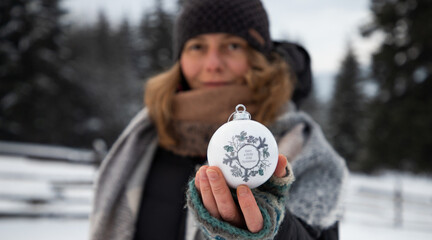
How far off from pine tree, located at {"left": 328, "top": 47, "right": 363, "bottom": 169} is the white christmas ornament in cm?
2085

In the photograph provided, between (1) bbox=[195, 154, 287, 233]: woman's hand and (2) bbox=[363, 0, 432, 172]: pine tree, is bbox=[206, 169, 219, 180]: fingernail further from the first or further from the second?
(2) bbox=[363, 0, 432, 172]: pine tree

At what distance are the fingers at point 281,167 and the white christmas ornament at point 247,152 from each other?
41 millimetres

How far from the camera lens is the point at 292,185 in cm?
155

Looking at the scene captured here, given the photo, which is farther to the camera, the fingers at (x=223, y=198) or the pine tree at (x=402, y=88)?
the pine tree at (x=402, y=88)

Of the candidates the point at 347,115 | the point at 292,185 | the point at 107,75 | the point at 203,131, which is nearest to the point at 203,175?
the point at 292,185

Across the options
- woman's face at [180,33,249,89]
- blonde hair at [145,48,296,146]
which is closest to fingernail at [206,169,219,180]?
blonde hair at [145,48,296,146]

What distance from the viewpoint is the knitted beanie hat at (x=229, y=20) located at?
5.94 feet

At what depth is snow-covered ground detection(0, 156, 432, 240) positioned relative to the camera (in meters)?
6.80

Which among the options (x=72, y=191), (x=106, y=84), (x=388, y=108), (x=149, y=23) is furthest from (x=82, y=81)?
(x=388, y=108)

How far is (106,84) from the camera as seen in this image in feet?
73.6

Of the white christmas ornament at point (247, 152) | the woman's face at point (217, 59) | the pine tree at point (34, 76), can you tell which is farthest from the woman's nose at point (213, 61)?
the pine tree at point (34, 76)

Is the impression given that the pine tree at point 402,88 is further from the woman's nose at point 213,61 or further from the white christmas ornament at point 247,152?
the white christmas ornament at point 247,152

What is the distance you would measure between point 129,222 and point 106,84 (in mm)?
21917

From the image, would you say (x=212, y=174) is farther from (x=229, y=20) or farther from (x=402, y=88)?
(x=402, y=88)
